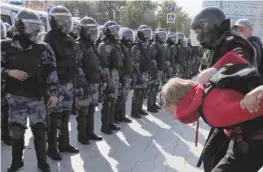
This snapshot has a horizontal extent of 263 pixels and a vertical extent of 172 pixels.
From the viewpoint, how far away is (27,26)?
146 inches

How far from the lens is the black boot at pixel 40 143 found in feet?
12.5

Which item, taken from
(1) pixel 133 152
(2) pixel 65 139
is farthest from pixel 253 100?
(2) pixel 65 139

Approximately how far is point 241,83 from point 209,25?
985 millimetres

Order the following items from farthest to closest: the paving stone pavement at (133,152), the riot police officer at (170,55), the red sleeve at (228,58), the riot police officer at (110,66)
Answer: the riot police officer at (170,55)
the riot police officer at (110,66)
the paving stone pavement at (133,152)
the red sleeve at (228,58)

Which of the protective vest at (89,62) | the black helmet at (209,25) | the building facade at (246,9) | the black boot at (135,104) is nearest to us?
the black helmet at (209,25)

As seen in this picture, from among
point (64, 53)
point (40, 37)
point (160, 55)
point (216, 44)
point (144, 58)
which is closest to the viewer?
point (216, 44)

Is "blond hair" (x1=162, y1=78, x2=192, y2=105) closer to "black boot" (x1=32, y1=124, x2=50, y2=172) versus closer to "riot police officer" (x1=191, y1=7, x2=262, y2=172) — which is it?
"riot police officer" (x1=191, y1=7, x2=262, y2=172)

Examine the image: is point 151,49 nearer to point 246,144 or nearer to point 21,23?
point 21,23

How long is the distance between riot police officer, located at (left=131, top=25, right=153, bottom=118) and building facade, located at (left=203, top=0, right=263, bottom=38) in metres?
23.6

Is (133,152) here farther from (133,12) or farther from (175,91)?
(133,12)

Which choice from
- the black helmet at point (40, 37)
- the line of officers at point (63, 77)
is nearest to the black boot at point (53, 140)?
the line of officers at point (63, 77)

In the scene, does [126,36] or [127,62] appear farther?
[126,36]

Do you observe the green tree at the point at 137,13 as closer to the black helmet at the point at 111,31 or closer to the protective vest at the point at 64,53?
the black helmet at the point at 111,31

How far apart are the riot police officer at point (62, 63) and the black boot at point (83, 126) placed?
43cm
